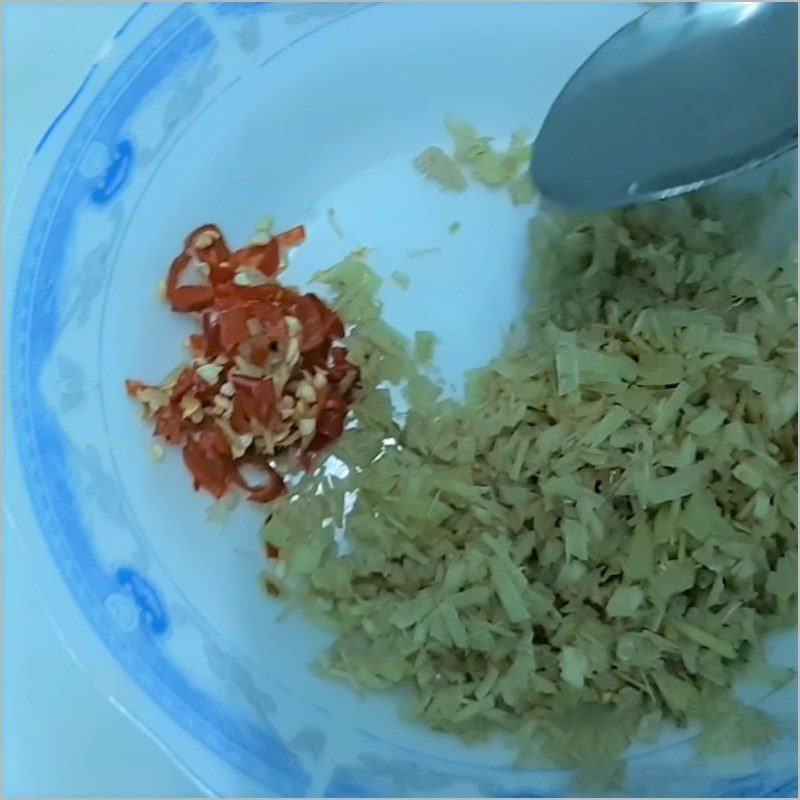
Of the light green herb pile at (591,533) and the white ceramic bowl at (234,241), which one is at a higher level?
the white ceramic bowl at (234,241)

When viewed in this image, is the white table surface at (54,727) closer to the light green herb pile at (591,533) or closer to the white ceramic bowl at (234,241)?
the white ceramic bowl at (234,241)

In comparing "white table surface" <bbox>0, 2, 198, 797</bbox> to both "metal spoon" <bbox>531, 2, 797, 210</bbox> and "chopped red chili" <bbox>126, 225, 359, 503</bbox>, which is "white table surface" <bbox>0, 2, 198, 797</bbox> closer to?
"chopped red chili" <bbox>126, 225, 359, 503</bbox>

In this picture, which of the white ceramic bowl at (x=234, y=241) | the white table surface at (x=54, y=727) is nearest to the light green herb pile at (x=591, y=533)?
the white ceramic bowl at (x=234, y=241)

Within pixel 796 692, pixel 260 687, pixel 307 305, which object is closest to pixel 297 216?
pixel 307 305

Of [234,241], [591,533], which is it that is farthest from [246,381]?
[591,533]

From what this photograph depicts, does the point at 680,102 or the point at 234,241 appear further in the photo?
the point at 234,241

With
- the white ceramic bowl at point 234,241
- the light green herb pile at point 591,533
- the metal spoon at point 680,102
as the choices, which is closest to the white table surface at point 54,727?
the white ceramic bowl at point 234,241

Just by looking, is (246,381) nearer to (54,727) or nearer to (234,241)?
(234,241)
